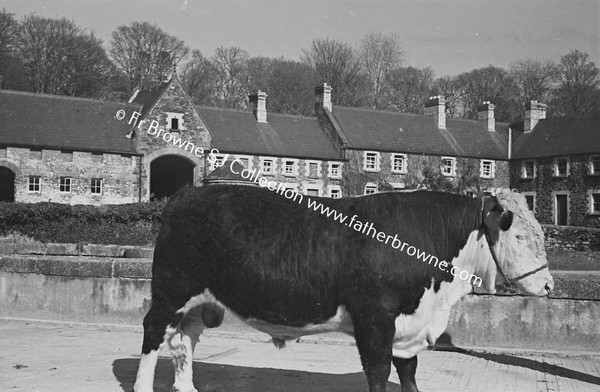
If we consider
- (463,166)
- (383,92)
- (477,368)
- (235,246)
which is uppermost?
(383,92)

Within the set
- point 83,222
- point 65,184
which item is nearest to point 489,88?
point 65,184

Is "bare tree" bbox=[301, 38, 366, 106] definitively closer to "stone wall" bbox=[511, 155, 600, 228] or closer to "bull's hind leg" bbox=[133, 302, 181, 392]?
"stone wall" bbox=[511, 155, 600, 228]

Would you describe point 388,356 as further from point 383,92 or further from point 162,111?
point 383,92

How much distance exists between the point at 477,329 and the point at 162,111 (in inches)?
1491

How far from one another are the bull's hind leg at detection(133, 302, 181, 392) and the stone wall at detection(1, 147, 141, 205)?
36.9 meters

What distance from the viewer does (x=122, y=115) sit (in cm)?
4450

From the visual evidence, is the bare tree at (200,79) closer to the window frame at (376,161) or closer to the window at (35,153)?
the window frame at (376,161)

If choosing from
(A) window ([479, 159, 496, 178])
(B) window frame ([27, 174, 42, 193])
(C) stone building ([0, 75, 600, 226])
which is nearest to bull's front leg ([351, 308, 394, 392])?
(C) stone building ([0, 75, 600, 226])

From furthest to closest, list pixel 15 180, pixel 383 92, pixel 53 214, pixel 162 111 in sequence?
1. pixel 383 92
2. pixel 162 111
3. pixel 15 180
4. pixel 53 214

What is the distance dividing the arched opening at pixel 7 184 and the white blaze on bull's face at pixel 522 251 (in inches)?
1591

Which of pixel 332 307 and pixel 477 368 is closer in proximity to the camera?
pixel 332 307

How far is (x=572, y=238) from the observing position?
2950cm

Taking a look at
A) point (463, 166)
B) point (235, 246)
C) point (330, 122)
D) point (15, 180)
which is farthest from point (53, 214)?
point (463, 166)

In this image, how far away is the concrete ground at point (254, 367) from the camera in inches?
254
